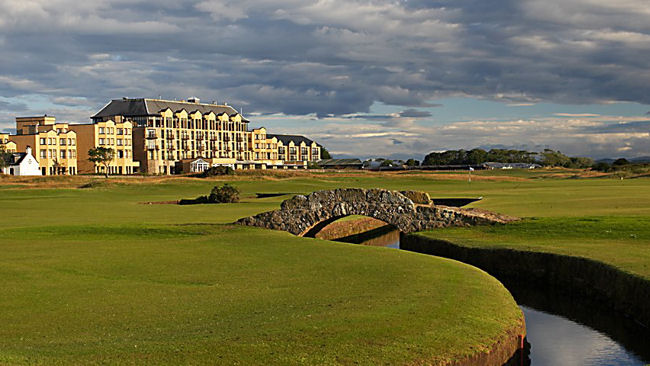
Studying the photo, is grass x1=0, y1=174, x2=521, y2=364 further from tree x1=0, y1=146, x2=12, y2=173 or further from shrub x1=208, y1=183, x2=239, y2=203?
tree x1=0, y1=146, x2=12, y2=173

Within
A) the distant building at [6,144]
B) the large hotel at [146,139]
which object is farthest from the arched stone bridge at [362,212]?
the large hotel at [146,139]

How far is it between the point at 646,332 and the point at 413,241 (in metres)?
15.7

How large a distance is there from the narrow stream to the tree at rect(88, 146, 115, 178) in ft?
422

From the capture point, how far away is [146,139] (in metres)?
165

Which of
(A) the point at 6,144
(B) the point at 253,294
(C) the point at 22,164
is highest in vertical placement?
(A) the point at 6,144

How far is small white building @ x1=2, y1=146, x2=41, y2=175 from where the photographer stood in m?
128

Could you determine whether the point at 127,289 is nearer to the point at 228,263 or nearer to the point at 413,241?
the point at 228,263

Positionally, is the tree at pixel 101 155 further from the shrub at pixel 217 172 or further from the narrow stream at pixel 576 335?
the narrow stream at pixel 576 335

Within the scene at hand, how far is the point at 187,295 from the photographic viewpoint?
1745cm

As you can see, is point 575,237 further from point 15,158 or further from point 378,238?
point 15,158

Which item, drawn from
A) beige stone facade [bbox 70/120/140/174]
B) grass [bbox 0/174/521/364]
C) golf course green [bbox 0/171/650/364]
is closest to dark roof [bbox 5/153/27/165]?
beige stone facade [bbox 70/120/140/174]

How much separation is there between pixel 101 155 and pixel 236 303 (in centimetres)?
13485

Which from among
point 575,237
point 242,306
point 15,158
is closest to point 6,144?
point 15,158

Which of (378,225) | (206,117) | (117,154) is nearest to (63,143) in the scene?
(117,154)
